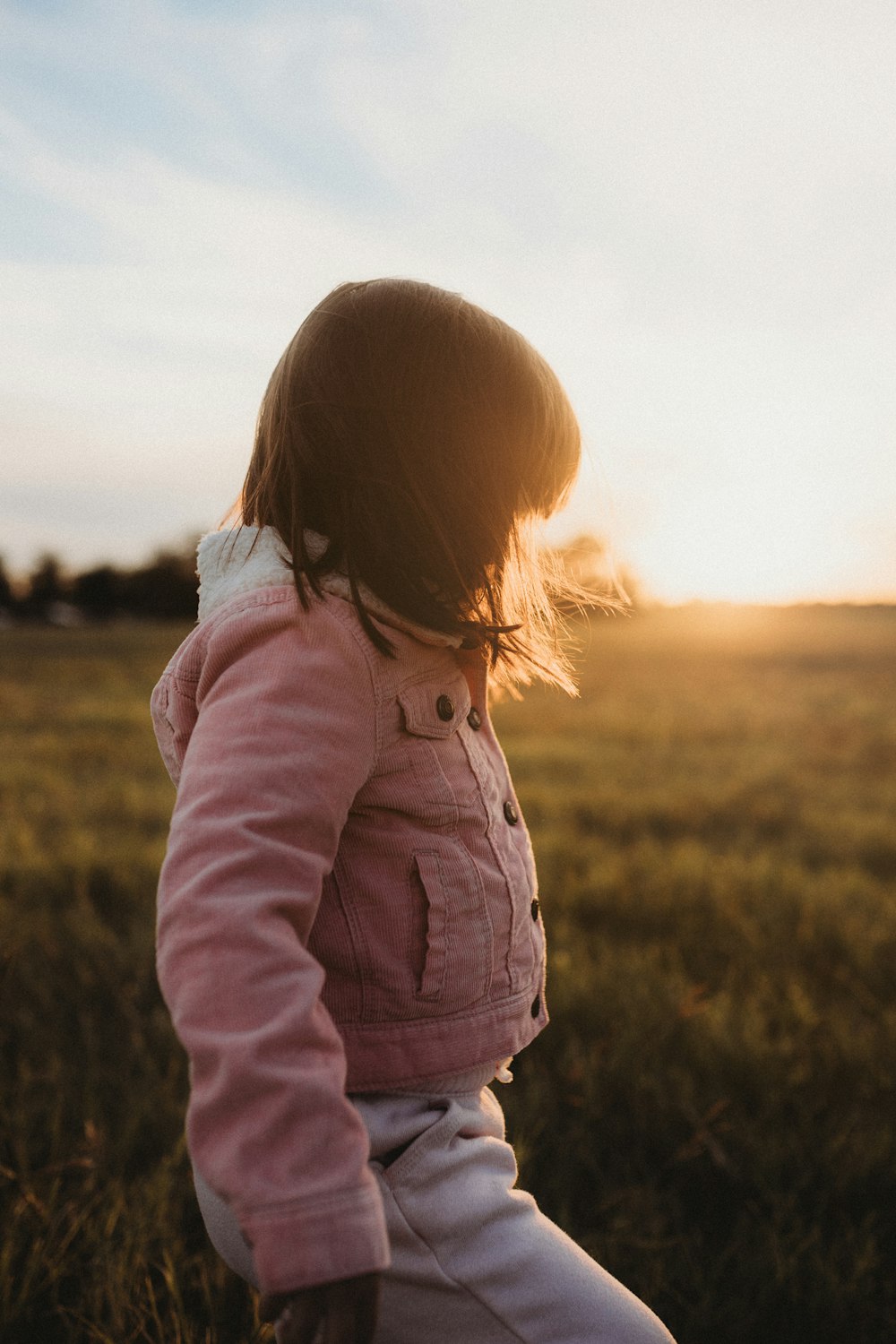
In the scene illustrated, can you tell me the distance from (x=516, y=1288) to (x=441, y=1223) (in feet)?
0.35

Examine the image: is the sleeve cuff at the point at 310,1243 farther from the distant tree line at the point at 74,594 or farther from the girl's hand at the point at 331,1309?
the distant tree line at the point at 74,594

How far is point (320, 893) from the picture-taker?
0.97 metres

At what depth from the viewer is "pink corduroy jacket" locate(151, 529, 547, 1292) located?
0.85 metres

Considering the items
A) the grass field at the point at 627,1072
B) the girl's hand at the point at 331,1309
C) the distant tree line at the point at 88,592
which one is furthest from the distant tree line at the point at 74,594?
the girl's hand at the point at 331,1309

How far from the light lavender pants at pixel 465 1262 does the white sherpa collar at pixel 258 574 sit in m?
0.55

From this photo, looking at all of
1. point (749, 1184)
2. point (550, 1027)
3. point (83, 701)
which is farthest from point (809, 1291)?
point (83, 701)

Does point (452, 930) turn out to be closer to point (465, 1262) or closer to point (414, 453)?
point (465, 1262)

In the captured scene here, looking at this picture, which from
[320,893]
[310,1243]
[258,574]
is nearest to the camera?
[310,1243]

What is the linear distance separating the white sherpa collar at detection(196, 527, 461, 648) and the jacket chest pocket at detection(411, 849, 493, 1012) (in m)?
0.26

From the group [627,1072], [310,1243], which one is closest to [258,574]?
[310,1243]

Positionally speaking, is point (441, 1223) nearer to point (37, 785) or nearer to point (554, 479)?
point (554, 479)

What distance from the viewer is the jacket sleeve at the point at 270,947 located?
84 cm

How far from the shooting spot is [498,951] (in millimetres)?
1172

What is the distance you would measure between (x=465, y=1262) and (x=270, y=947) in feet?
1.47
